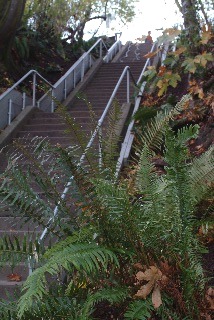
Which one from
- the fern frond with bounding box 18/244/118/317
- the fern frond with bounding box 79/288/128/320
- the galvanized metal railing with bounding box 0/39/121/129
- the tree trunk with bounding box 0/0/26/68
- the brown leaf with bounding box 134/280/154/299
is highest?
the tree trunk with bounding box 0/0/26/68

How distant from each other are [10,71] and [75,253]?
9.86 meters

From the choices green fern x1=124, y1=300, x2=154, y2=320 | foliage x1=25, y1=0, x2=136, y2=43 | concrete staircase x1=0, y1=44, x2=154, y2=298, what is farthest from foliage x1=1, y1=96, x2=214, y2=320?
foliage x1=25, y1=0, x2=136, y2=43

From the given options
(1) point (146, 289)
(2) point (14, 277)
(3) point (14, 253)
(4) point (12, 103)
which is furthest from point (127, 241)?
(4) point (12, 103)

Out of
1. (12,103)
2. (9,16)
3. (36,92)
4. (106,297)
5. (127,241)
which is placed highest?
(9,16)

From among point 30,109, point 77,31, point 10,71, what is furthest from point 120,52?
point 30,109

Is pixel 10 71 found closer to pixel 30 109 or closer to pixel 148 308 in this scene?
pixel 30 109

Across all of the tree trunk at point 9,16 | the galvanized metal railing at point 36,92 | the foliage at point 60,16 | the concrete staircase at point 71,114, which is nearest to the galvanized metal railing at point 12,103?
the galvanized metal railing at point 36,92

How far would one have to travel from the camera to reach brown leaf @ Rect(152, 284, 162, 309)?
2.70 m

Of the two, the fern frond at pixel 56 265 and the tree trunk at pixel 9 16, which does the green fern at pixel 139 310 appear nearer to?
the fern frond at pixel 56 265

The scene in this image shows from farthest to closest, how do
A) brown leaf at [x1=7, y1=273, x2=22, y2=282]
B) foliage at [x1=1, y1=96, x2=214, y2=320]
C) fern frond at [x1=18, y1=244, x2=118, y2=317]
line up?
brown leaf at [x1=7, y1=273, x2=22, y2=282] → foliage at [x1=1, y1=96, x2=214, y2=320] → fern frond at [x1=18, y1=244, x2=118, y2=317]

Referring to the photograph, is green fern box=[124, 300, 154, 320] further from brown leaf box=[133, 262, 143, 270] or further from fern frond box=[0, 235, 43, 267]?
fern frond box=[0, 235, 43, 267]

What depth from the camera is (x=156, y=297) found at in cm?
274

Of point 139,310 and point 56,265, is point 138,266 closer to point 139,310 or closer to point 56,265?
point 139,310

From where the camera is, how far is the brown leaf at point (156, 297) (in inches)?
106
